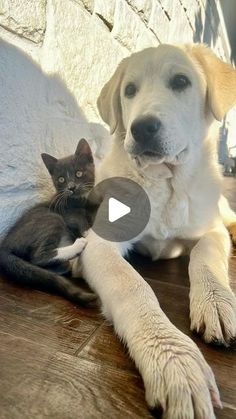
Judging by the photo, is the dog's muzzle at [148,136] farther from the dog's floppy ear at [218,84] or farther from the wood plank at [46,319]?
the wood plank at [46,319]

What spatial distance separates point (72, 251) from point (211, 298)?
0.40m

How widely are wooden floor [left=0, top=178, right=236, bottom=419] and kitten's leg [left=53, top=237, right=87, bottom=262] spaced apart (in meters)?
0.13

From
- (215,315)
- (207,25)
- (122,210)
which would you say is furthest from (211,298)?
(207,25)

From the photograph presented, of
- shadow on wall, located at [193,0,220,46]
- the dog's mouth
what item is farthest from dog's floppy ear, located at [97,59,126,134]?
shadow on wall, located at [193,0,220,46]

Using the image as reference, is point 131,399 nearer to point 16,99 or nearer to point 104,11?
point 16,99

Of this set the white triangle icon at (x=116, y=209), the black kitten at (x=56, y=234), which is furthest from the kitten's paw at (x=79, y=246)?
the white triangle icon at (x=116, y=209)

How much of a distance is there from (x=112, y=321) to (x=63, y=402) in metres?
0.24

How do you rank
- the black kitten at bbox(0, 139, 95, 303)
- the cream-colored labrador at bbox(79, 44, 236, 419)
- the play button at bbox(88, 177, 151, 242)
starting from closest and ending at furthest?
the cream-colored labrador at bbox(79, 44, 236, 419) → the black kitten at bbox(0, 139, 95, 303) → the play button at bbox(88, 177, 151, 242)

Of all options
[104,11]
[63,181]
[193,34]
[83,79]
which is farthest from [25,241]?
[193,34]

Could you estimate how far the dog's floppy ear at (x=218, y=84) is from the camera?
108 centimetres

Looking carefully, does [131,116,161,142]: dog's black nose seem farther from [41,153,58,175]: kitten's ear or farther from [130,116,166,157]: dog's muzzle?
[41,153,58,175]: kitten's ear

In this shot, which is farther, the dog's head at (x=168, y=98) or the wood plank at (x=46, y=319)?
the dog's head at (x=168, y=98)

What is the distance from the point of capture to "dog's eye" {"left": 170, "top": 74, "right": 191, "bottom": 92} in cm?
107

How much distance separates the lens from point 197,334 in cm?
74
